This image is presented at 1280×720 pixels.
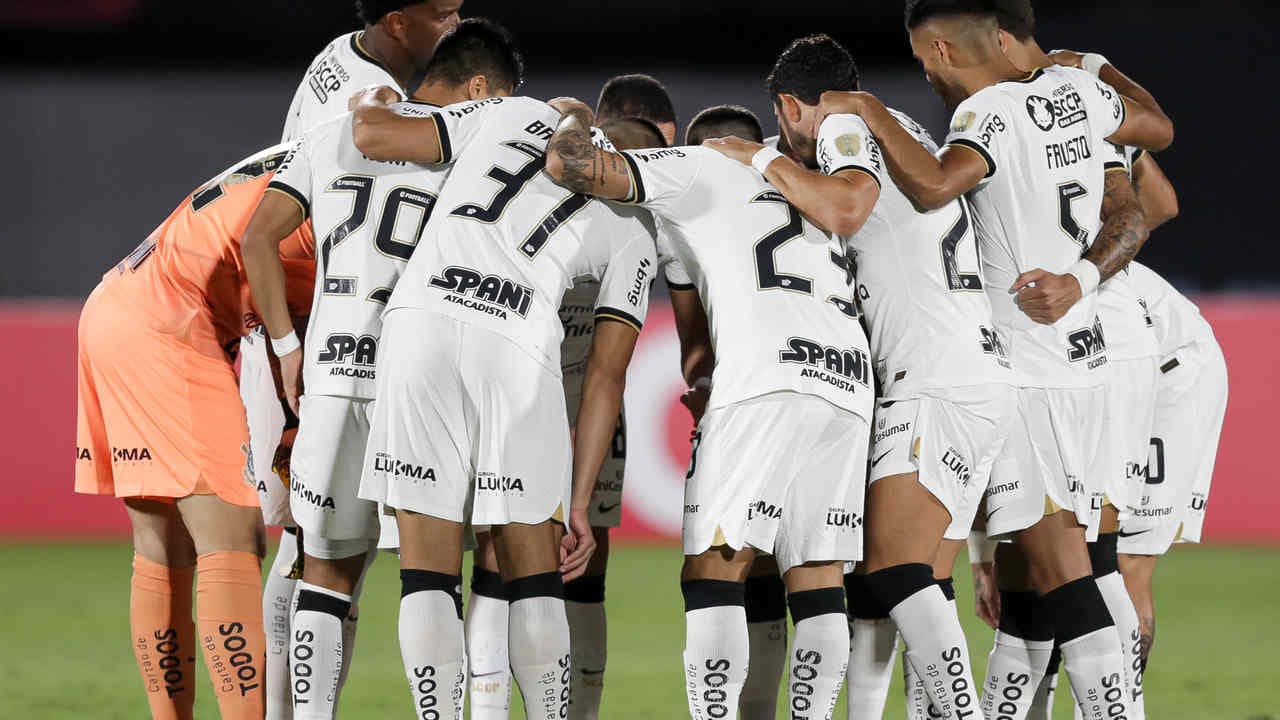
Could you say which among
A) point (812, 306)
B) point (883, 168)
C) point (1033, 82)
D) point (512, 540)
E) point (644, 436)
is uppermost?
point (1033, 82)

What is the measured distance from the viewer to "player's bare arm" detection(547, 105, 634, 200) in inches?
159

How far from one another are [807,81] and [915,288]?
76 centimetres

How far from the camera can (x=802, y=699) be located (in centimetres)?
400

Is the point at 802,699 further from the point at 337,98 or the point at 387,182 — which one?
the point at 337,98

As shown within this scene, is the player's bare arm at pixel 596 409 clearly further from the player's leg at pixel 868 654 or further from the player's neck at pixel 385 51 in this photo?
the player's neck at pixel 385 51

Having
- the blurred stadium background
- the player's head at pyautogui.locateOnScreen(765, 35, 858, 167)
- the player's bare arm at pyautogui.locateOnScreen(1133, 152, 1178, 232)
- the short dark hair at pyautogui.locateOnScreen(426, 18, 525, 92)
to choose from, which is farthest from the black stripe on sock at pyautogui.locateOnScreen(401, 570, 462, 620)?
the blurred stadium background

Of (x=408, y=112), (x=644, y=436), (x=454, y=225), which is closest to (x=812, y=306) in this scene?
(x=454, y=225)

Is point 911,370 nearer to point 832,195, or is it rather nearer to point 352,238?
point 832,195

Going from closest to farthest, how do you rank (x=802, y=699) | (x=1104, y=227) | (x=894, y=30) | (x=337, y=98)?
(x=802, y=699) < (x=1104, y=227) < (x=337, y=98) < (x=894, y=30)

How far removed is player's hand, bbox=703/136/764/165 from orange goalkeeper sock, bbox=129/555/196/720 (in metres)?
2.31

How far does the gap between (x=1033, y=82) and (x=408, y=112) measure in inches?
79.5

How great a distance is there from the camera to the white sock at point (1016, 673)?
439 cm

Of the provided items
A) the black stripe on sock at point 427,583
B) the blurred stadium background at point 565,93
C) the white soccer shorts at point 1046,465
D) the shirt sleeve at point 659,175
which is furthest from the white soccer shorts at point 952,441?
the blurred stadium background at point 565,93

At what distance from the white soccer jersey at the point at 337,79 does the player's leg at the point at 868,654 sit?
2.50 metres
